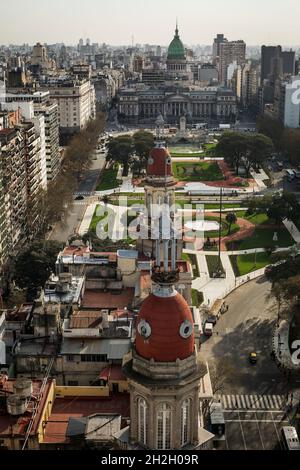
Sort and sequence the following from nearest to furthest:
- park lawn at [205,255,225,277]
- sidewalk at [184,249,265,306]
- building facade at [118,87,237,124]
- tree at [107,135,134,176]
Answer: sidewalk at [184,249,265,306], park lawn at [205,255,225,277], tree at [107,135,134,176], building facade at [118,87,237,124]

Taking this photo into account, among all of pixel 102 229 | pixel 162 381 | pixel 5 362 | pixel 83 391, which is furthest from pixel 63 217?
pixel 162 381

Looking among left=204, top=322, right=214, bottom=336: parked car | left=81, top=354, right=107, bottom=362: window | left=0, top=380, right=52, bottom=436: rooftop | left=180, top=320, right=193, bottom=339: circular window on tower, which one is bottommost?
left=204, top=322, right=214, bottom=336: parked car

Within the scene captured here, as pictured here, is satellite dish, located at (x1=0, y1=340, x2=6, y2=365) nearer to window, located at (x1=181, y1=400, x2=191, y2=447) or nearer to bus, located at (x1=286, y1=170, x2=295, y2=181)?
window, located at (x1=181, y1=400, x2=191, y2=447)

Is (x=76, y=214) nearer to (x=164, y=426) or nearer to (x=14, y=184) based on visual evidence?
(x=14, y=184)

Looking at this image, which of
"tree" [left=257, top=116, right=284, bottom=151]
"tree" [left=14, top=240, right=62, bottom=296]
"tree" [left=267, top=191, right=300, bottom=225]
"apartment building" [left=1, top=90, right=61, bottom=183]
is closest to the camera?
"tree" [left=14, top=240, right=62, bottom=296]

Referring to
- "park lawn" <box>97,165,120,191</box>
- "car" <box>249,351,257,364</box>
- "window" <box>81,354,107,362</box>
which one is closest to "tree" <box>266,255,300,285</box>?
"car" <box>249,351,257,364</box>

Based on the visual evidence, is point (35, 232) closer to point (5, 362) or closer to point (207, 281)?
point (207, 281)

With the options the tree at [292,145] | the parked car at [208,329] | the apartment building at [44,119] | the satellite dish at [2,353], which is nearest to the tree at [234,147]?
the tree at [292,145]
